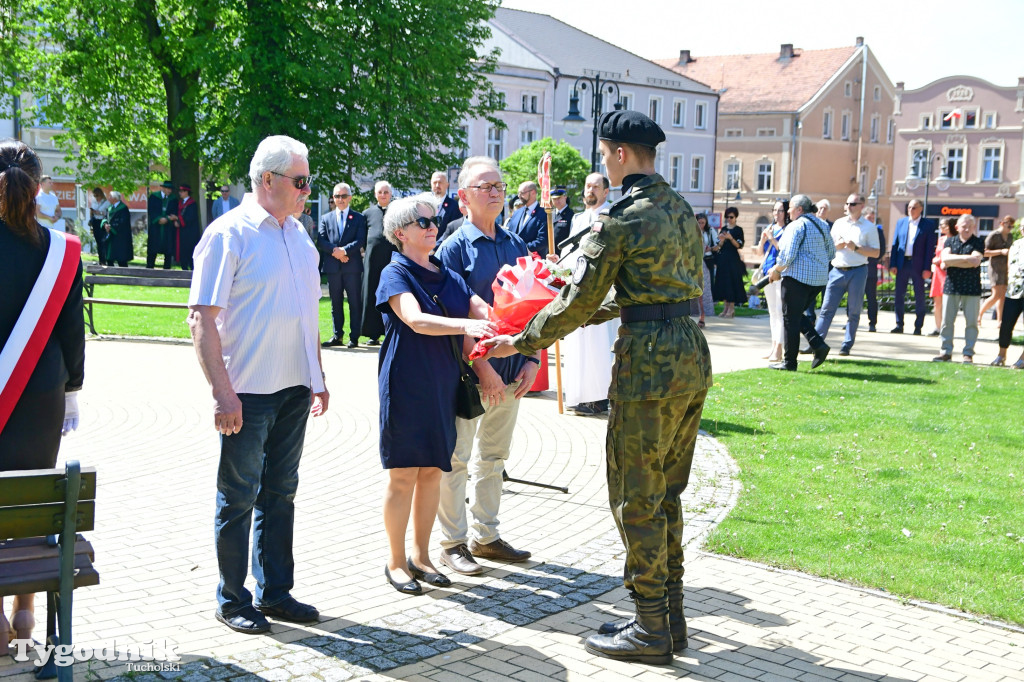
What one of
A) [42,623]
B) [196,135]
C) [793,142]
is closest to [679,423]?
[42,623]

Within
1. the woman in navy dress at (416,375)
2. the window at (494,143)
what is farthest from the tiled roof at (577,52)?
the woman in navy dress at (416,375)

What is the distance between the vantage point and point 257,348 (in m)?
4.76

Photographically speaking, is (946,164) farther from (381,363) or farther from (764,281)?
(381,363)

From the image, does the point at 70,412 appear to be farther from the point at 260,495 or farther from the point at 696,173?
the point at 696,173

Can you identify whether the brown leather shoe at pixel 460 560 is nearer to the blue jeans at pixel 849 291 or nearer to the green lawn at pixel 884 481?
the green lawn at pixel 884 481

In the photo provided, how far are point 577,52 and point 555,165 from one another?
23.3 metres

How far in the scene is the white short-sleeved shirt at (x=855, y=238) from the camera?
14974 millimetres

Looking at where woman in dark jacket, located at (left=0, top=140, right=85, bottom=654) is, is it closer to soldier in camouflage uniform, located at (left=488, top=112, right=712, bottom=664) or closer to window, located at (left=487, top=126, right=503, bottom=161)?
soldier in camouflage uniform, located at (left=488, top=112, right=712, bottom=664)

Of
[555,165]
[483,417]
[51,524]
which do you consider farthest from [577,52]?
[51,524]

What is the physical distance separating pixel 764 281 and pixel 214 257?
9931 millimetres

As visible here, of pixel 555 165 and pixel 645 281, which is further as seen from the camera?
pixel 555 165

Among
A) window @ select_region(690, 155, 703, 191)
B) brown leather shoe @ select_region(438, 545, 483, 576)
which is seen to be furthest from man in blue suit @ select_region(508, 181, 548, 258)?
window @ select_region(690, 155, 703, 191)

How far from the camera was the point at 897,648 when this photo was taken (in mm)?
4824

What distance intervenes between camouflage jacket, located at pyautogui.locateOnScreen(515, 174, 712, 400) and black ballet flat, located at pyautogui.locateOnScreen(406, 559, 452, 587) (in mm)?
1555
